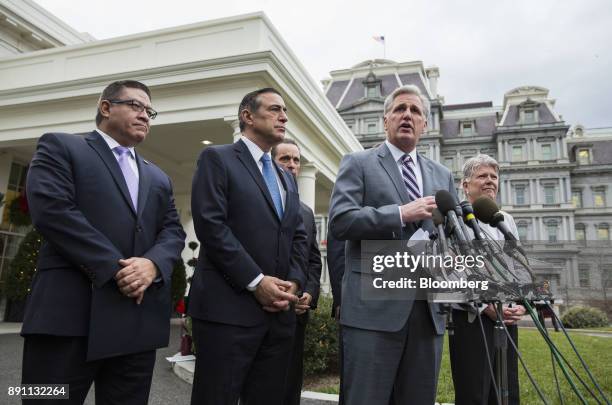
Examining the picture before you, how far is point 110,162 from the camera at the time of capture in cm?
259

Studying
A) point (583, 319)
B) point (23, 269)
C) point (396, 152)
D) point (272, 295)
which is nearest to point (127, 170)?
point (272, 295)

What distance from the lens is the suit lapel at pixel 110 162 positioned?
2.55 m

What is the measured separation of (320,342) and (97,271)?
4586 mm

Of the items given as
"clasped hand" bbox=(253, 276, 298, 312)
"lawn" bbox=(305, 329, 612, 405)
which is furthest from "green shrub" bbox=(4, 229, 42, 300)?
"clasped hand" bbox=(253, 276, 298, 312)

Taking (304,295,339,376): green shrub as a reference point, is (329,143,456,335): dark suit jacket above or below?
above

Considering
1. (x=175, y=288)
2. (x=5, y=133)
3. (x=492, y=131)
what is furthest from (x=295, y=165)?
(x=492, y=131)

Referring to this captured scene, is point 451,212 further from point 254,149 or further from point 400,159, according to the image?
point 254,149

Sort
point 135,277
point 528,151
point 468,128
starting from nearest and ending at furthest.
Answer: point 135,277, point 528,151, point 468,128

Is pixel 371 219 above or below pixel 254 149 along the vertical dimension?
below

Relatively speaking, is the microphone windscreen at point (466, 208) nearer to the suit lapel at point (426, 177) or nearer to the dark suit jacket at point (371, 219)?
the dark suit jacket at point (371, 219)

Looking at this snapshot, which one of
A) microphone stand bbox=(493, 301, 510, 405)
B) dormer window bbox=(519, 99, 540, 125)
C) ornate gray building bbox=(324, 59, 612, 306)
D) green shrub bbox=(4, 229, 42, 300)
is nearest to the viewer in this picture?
microphone stand bbox=(493, 301, 510, 405)

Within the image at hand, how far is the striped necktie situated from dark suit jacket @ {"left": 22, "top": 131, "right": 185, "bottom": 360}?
1.58 m

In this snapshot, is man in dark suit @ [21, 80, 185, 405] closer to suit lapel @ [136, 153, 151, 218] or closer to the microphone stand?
suit lapel @ [136, 153, 151, 218]

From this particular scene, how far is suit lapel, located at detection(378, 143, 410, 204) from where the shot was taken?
101 inches
